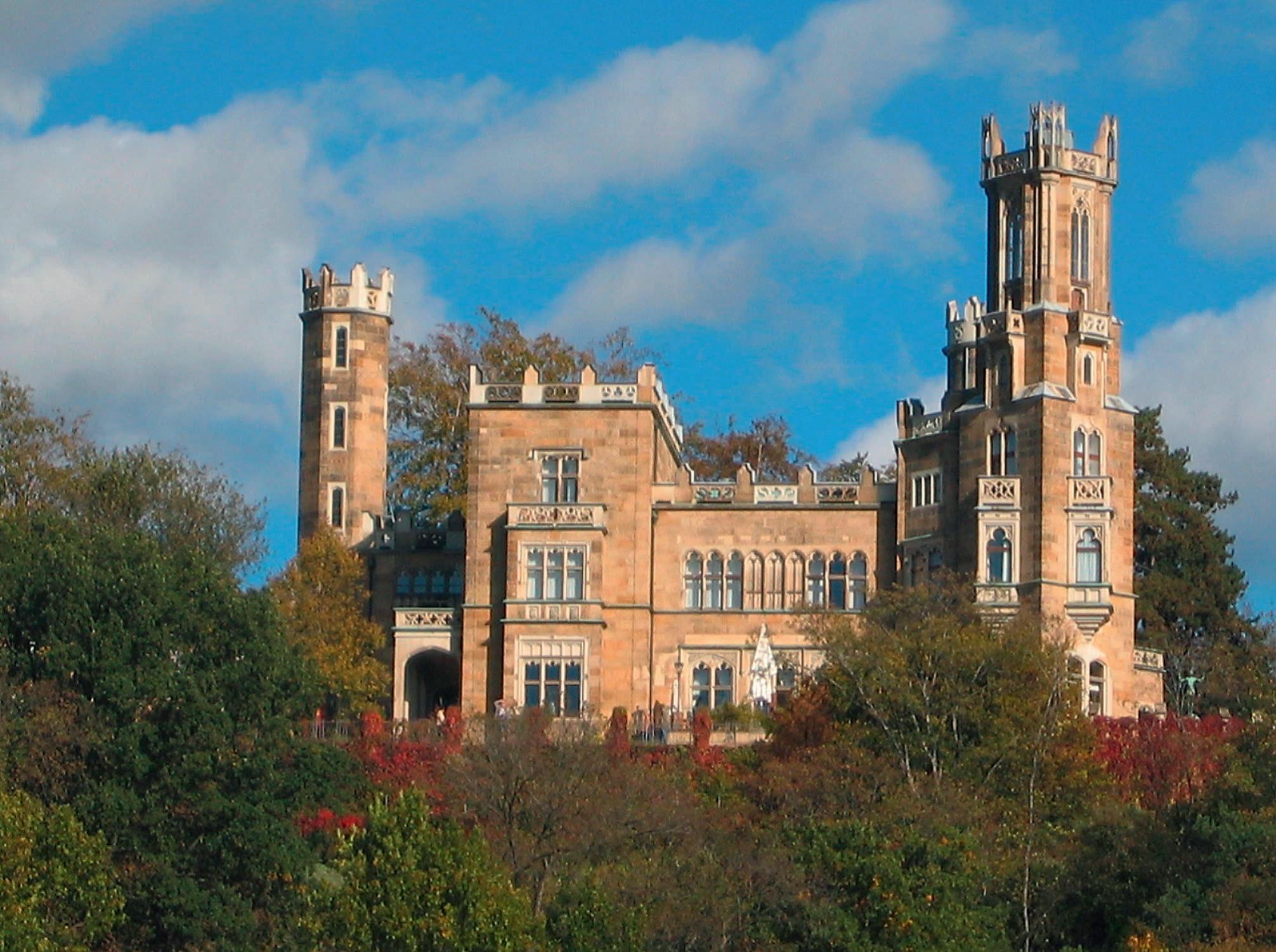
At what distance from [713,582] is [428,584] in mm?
7846

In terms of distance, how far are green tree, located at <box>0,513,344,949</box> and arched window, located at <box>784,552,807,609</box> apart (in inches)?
688

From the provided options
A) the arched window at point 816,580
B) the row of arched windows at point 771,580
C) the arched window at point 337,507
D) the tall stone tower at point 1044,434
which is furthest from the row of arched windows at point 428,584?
the tall stone tower at point 1044,434

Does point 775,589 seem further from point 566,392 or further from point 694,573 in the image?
point 566,392

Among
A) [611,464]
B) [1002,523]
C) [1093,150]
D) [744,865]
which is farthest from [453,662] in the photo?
[744,865]

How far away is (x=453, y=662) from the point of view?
8144cm

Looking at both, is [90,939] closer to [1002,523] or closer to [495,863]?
[495,863]

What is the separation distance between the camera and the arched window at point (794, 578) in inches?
3150

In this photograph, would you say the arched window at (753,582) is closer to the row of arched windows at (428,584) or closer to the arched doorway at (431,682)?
the arched doorway at (431,682)

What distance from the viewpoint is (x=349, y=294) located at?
86312 mm

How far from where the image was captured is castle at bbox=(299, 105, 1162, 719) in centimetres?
7594

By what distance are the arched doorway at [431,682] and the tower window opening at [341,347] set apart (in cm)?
932

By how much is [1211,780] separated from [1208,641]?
2601cm

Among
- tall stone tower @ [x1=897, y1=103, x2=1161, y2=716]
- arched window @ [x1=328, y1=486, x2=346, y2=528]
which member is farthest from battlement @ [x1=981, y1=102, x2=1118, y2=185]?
arched window @ [x1=328, y1=486, x2=346, y2=528]

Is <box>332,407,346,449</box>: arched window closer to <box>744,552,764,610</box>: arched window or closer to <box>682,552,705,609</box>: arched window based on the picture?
<box>682,552,705,609</box>: arched window
